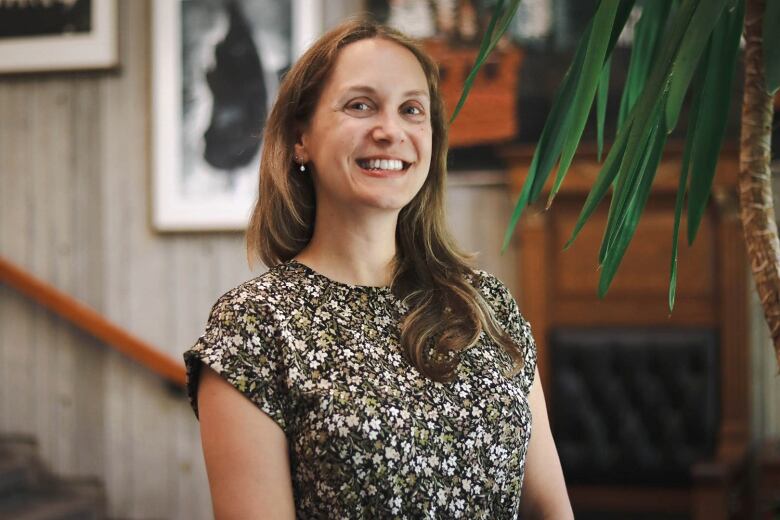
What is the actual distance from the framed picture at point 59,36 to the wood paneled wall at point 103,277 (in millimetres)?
60

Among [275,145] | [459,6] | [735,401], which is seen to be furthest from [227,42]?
[275,145]

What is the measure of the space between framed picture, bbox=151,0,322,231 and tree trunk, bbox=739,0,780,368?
3018 millimetres

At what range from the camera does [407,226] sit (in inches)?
60.6

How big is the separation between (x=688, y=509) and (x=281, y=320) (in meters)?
2.66

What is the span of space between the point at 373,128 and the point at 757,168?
1.69ft

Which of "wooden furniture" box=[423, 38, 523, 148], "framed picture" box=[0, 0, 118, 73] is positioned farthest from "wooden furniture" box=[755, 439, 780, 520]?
"framed picture" box=[0, 0, 118, 73]

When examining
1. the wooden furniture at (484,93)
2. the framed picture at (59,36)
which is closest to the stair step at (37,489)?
the framed picture at (59,36)

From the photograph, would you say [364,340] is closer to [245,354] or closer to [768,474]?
[245,354]

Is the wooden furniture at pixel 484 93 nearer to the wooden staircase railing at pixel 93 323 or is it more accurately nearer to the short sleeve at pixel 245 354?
the wooden staircase railing at pixel 93 323

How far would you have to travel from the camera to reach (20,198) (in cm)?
441

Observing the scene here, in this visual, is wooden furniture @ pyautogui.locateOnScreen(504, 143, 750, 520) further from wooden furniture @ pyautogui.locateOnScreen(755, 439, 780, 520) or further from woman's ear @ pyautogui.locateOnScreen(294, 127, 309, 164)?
woman's ear @ pyautogui.locateOnScreen(294, 127, 309, 164)

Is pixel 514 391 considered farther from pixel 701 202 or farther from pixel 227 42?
pixel 227 42

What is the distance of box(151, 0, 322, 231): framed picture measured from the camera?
4.10 meters

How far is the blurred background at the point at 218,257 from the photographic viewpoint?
11.7 ft
